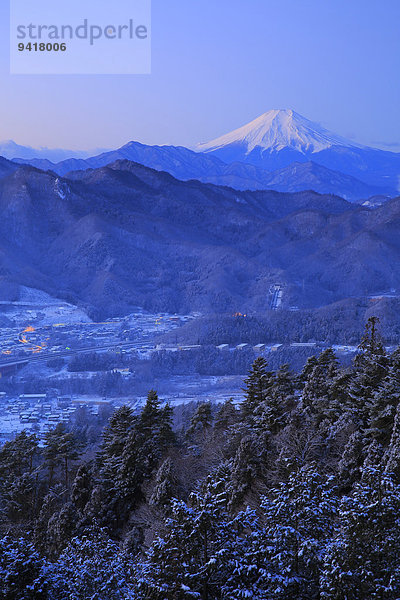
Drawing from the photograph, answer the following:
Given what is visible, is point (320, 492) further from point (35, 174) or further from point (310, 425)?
point (35, 174)

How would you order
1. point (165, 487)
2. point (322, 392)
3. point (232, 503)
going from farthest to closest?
point (322, 392) → point (165, 487) → point (232, 503)

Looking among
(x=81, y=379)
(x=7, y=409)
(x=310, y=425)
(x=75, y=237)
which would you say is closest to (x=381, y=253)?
(x=75, y=237)

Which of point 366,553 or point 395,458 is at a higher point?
point 395,458

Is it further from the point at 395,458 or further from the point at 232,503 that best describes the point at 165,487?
the point at 395,458

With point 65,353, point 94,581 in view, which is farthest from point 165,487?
point 65,353

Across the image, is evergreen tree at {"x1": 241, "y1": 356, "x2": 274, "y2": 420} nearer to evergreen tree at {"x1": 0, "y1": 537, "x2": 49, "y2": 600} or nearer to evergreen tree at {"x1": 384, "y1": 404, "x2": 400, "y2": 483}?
evergreen tree at {"x1": 384, "y1": 404, "x2": 400, "y2": 483}

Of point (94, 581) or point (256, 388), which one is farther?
point (256, 388)

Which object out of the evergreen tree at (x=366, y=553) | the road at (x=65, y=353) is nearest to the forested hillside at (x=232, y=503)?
the evergreen tree at (x=366, y=553)

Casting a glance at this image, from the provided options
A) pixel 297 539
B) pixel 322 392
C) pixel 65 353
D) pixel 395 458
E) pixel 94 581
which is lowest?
pixel 65 353

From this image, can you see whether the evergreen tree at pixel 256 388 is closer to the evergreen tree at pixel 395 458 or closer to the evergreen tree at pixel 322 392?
the evergreen tree at pixel 322 392
